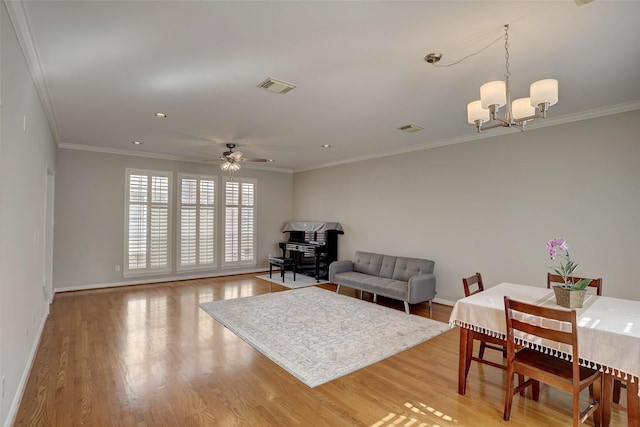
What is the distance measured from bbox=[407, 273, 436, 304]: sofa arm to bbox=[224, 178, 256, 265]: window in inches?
185

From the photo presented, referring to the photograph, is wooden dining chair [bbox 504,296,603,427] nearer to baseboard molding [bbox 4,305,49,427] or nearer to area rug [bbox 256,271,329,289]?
baseboard molding [bbox 4,305,49,427]

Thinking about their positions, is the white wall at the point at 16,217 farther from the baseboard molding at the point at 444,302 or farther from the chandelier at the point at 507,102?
the baseboard molding at the point at 444,302

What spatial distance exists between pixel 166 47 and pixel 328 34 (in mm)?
1306

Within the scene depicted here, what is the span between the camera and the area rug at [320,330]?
317 centimetres

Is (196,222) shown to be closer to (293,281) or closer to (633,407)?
(293,281)

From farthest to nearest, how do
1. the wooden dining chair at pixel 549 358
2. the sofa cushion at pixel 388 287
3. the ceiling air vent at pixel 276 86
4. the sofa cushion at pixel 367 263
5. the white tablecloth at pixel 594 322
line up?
the sofa cushion at pixel 367 263 < the sofa cushion at pixel 388 287 < the ceiling air vent at pixel 276 86 < the wooden dining chair at pixel 549 358 < the white tablecloth at pixel 594 322

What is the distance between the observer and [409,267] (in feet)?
18.0

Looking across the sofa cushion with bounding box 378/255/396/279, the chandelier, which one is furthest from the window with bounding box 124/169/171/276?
the chandelier

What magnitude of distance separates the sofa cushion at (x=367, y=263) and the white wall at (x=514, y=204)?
1.34 ft

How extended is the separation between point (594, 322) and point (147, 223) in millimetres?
7275

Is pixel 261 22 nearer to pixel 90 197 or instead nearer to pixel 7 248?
pixel 7 248

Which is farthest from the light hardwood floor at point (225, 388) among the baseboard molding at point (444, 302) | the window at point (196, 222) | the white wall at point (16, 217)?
the window at point (196, 222)

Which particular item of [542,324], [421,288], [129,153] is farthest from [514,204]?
[129,153]

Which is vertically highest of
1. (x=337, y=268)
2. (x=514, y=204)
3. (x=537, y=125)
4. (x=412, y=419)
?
(x=537, y=125)
